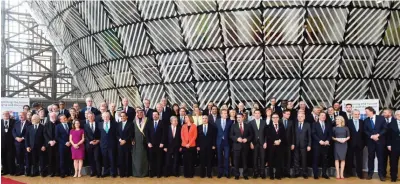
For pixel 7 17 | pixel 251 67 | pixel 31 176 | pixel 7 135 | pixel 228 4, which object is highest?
pixel 7 17

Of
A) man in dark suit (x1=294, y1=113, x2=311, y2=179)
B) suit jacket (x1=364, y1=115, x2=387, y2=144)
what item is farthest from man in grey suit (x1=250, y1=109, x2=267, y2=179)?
suit jacket (x1=364, y1=115, x2=387, y2=144)

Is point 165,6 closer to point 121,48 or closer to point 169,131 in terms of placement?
point 121,48

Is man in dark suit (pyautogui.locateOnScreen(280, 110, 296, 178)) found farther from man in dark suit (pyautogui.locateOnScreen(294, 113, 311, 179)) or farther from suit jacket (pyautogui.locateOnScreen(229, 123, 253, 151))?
suit jacket (pyautogui.locateOnScreen(229, 123, 253, 151))

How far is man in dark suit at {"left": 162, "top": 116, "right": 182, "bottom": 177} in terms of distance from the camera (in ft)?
37.4

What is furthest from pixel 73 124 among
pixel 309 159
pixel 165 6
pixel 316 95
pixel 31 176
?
pixel 316 95

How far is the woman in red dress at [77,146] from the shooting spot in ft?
37.3

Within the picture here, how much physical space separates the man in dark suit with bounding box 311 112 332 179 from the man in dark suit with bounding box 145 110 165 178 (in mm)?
4050

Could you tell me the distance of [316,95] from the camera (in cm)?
2105

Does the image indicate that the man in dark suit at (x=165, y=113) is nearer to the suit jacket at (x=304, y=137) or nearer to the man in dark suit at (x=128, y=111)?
the man in dark suit at (x=128, y=111)

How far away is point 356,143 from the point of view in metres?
11.1

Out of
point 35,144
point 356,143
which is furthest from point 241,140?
point 35,144

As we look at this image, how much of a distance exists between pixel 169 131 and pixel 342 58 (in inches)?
477

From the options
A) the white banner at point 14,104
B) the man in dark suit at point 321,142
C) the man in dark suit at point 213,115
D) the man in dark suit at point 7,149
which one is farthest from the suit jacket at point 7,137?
the man in dark suit at point 321,142

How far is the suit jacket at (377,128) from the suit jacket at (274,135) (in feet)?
7.01
